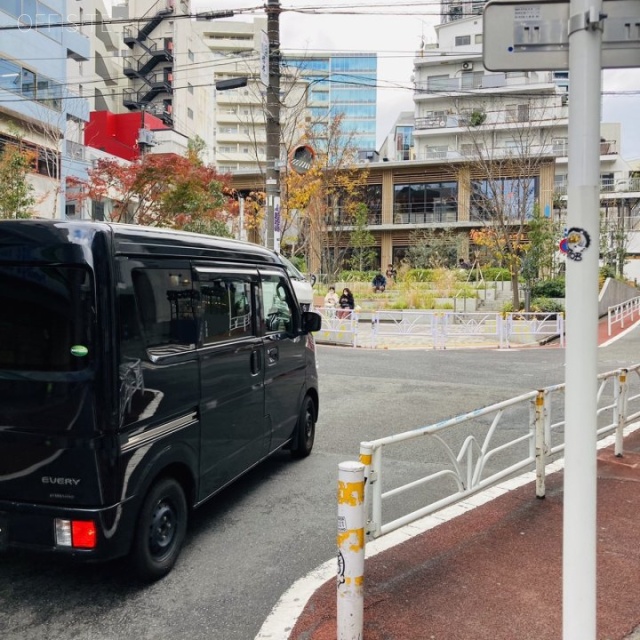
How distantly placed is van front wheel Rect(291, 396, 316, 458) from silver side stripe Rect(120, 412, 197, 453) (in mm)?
2360

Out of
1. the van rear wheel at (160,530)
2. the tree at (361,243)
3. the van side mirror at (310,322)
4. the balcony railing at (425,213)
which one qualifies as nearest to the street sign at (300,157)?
the van side mirror at (310,322)

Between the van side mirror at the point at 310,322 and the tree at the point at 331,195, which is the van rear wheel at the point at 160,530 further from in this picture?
the tree at the point at 331,195

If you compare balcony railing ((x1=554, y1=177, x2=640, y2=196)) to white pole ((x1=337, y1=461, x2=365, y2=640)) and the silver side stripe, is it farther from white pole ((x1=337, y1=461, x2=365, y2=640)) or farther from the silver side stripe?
white pole ((x1=337, y1=461, x2=365, y2=640))

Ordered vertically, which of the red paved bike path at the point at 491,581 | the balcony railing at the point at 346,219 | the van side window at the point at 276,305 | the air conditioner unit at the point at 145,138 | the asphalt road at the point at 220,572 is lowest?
the asphalt road at the point at 220,572

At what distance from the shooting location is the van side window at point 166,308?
3.67m

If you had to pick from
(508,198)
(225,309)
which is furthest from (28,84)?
(225,309)

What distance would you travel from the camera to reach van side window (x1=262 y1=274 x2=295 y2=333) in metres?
5.48

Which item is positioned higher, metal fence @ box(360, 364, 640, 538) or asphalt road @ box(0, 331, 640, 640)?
metal fence @ box(360, 364, 640, 538)

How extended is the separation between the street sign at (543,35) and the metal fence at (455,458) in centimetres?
206

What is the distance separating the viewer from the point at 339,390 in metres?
10.6

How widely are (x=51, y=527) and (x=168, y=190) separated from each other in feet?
72.7

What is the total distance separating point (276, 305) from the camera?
5.76m

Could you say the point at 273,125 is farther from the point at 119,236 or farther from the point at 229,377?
the point at 119,236

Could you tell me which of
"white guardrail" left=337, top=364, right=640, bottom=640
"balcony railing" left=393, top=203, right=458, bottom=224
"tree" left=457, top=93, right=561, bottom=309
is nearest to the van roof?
"white guardrail" left=337, top=364, right=640, bottom=640
